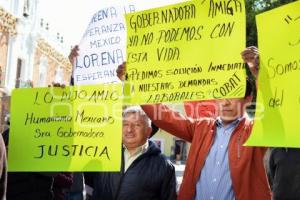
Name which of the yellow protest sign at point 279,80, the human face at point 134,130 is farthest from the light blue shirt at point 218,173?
the human face at point 134,130

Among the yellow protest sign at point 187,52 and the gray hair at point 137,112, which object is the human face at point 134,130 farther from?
the yellow protest sign at point 187,52

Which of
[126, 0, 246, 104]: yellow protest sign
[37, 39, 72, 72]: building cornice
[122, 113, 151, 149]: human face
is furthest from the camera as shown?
[37, 39, 72, 72]: building cornice

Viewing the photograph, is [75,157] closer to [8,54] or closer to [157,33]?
[157,33]

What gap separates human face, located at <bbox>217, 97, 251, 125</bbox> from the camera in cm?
322

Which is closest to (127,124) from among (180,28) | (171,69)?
(171,69)

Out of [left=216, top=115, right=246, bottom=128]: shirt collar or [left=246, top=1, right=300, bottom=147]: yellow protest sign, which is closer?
[left=246, top=1, right=300, bottom=147]: yellow protest sign

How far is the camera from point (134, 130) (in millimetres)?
3428

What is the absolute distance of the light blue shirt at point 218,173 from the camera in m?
3.03

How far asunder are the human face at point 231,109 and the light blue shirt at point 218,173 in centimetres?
4

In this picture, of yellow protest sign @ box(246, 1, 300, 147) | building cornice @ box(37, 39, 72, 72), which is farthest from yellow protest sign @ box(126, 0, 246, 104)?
building cornice @ box(37, 39, 72, 72)

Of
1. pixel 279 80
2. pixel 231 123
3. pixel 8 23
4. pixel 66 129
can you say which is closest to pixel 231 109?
pixel 231 123

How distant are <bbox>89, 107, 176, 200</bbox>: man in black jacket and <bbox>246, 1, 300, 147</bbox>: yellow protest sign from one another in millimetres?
803

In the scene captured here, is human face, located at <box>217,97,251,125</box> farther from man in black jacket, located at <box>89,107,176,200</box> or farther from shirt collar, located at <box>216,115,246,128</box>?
man in black jacket, located at <box>89,107,176,200</box>

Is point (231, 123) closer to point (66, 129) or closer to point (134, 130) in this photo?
point (134, 130)
